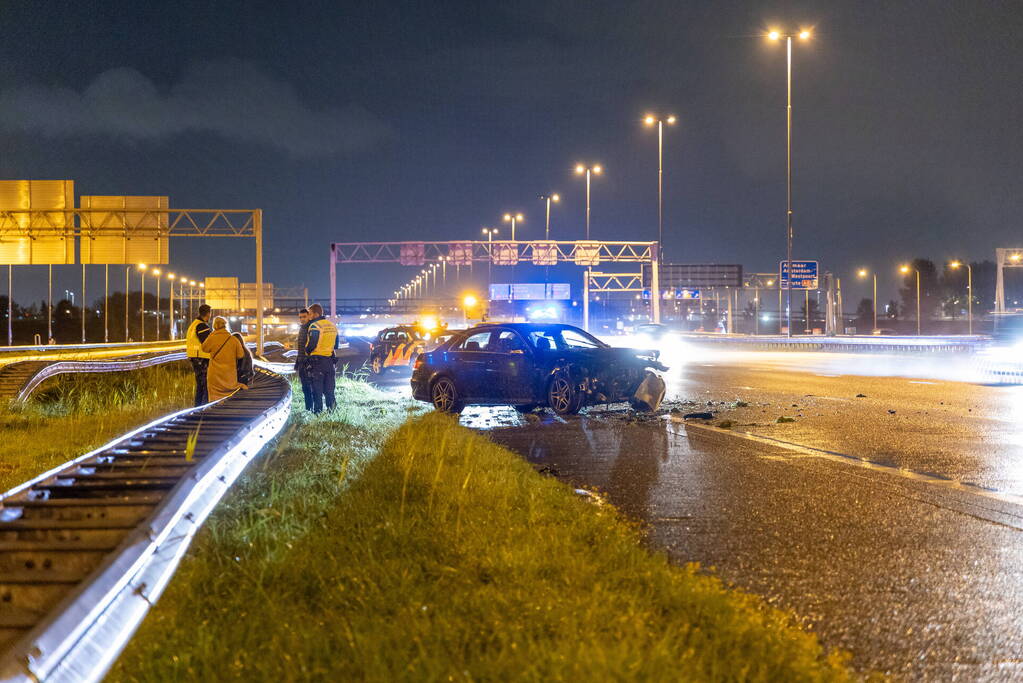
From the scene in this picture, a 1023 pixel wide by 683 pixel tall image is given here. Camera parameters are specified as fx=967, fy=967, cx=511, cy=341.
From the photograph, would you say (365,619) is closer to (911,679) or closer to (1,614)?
(1,614)

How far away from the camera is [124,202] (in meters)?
39.2

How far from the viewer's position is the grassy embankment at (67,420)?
1055 centimetres

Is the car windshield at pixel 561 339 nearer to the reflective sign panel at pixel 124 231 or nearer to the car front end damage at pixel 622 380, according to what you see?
the car front end damage at pixel 622 380

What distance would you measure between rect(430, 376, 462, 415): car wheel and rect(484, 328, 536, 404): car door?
0.64m

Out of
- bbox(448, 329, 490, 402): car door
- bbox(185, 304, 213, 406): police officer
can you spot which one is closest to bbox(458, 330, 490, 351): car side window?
bbox(448, 329, 490, 402): car door

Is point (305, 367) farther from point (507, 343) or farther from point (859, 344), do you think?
point (859, 344)

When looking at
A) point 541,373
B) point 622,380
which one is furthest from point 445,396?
point 622,380

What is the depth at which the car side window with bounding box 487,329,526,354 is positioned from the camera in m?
15.1

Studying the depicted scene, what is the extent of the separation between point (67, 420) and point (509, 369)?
6.93 meters

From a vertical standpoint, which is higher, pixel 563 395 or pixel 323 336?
pixel 323 336

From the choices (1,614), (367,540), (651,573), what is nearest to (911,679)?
(651,573)

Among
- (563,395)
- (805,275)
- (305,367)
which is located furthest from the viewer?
(805,275)

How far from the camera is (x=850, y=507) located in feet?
25.0

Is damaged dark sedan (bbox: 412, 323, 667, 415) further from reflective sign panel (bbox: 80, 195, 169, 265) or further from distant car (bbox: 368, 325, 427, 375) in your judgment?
reflective sign panel (bbox: 80, 195, 169, 265)
